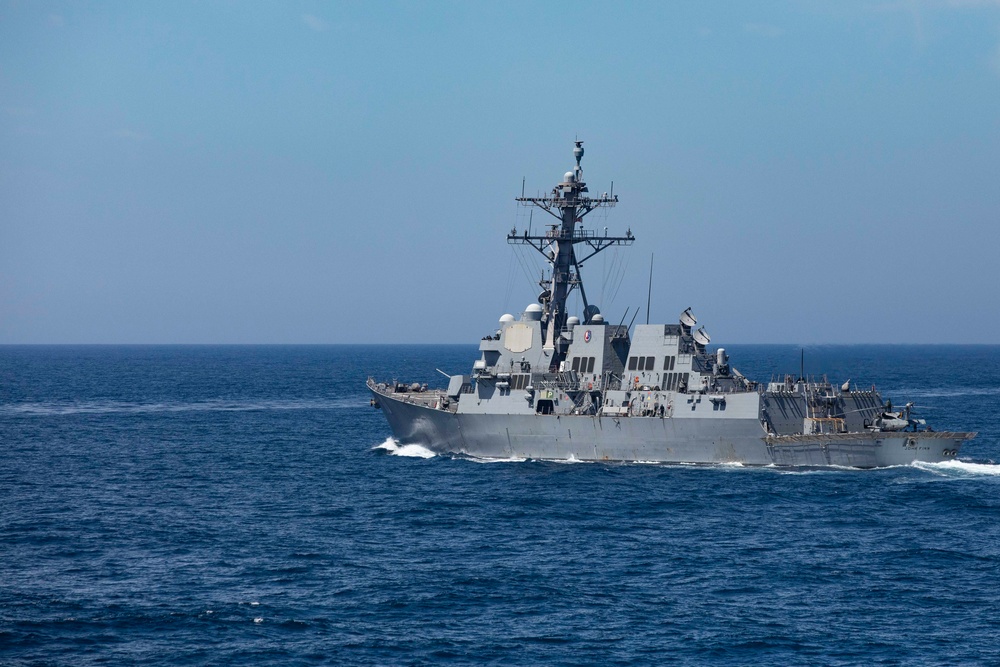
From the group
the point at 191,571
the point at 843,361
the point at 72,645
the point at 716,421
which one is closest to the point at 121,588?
the point at 191,571

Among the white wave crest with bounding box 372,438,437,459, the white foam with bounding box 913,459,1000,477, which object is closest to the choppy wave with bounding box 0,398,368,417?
the white wave crest with bounding box 372,438,437,459

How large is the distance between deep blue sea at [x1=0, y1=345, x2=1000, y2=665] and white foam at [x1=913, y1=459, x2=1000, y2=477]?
0.76ft

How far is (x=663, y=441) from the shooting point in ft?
138

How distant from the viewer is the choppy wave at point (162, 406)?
7231 centimetres

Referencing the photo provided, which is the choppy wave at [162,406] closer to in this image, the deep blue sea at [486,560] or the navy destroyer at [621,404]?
the deep blue sea at [486,560]

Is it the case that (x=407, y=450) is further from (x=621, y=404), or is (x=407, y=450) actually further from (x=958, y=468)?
(x=958, y=468)

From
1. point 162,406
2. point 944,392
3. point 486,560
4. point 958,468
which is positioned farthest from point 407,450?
point 944,392

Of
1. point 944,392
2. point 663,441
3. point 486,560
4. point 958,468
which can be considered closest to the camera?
point 486,560

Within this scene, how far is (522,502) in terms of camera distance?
36.7 m

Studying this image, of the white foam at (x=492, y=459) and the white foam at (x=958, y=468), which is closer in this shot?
the white foam at (x=958, y=468)

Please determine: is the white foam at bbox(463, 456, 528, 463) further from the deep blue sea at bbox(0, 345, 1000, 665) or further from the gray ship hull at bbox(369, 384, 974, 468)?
the deep blue sea at bbox(0, 345, 1000, 665)

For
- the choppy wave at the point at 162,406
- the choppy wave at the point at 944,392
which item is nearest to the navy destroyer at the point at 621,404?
the choppy wave at the point at 162,406

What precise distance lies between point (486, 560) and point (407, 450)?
21533 mm

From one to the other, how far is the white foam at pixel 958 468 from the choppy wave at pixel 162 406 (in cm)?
4418
